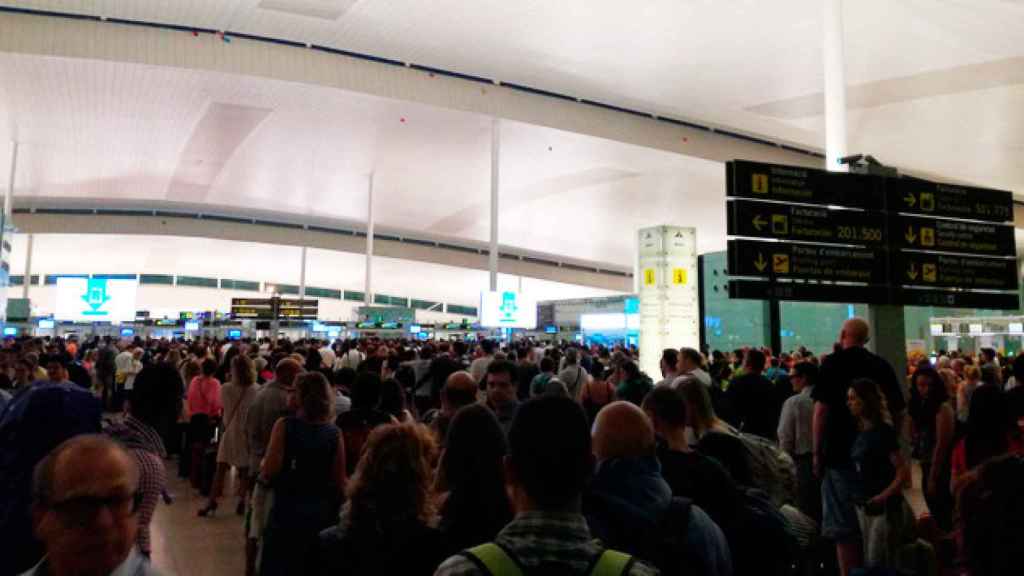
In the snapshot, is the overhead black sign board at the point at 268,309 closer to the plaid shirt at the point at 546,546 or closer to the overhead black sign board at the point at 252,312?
the overhead black sign board at the point at 252,312

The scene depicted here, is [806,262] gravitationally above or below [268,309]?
below

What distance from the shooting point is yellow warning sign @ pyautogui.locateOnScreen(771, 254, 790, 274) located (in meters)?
6.64

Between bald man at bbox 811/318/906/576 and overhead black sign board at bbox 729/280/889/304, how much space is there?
1.57 metres

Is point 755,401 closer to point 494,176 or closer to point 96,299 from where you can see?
point 494,176

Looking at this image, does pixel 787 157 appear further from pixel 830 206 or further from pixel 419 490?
pixel 419 490

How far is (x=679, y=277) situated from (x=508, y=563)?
1285cm

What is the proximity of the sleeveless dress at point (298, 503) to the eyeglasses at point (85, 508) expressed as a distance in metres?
2.36

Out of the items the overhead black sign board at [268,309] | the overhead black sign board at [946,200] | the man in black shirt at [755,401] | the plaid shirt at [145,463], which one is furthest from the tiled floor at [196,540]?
the overhead black sign board at [268,309]

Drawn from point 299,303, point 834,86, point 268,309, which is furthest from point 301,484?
point 299,303

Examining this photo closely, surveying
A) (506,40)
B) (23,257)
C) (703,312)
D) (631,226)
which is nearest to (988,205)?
(506,40)

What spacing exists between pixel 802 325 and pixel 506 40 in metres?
14.3

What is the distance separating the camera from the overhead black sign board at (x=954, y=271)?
686cm

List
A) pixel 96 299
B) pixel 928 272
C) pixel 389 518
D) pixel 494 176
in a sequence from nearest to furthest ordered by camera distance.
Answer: pixel 389 518 < pixel 928 272 < pixel 494 176 < pixel 96 299

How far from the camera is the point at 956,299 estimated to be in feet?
23.5
